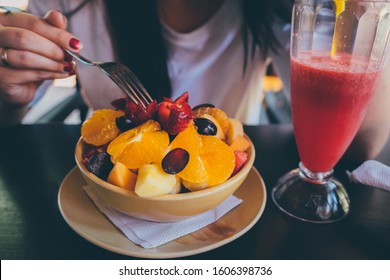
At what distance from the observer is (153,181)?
0.45 meters

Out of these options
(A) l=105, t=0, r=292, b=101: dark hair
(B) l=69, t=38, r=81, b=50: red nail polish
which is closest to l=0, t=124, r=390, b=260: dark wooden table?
(B) l=69, t=38, r=81, b=50: red nail polish

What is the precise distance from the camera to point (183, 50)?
1.26m

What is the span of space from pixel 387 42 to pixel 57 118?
939mm

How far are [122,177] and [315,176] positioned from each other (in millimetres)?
381

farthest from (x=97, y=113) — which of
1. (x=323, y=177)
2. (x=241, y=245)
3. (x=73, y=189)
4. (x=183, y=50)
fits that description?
(x=183, y=50)

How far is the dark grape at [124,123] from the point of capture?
54cm

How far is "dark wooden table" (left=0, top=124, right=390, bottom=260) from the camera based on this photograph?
19.4 inches

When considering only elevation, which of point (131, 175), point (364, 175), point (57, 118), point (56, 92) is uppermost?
point (131, 175)

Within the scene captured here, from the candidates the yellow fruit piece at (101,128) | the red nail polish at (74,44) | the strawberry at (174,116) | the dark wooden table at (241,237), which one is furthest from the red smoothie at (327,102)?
the red nail polish at (74,44)

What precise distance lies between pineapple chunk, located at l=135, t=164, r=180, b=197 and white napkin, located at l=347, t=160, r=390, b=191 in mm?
404

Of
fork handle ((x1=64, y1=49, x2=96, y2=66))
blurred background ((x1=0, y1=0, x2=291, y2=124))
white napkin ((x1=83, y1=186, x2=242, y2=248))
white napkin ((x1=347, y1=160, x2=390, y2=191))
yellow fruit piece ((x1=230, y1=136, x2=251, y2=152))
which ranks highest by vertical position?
fork handle ((x1=64, y1=49, x2=96, y2=66))

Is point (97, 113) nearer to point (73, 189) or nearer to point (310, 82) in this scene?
point (73, 189)

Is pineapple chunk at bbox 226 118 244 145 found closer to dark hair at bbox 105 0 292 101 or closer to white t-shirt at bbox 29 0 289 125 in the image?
dark hair at bbox 105 0 292 101

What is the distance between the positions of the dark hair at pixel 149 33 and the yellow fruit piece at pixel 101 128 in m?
0.54
